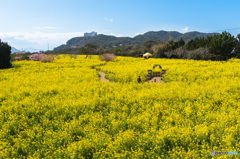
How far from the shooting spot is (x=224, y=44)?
3328 cm

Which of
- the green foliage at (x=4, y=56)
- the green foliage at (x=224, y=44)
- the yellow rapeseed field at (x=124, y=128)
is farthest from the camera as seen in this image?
the green foliage at (x=224, y=44)

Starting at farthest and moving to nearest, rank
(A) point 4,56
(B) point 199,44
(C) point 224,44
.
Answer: (B) point 199,44 → (C) point 224,44 → (A) point 4,56

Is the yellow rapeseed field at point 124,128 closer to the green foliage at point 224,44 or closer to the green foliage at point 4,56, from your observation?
the green foliage at point 4,56

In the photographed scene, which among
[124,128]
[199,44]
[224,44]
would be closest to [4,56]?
[124,128]

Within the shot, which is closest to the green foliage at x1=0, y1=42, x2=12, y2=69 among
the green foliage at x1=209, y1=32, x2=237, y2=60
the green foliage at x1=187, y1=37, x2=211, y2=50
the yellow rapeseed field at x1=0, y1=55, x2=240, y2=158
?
the yellow rapeseed field at x1=0, y1=55, x2=240, y2=158

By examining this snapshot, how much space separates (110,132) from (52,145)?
8.53 ft

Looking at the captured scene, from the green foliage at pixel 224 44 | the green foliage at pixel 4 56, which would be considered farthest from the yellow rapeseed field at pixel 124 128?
the green foliage at pixel 224 44

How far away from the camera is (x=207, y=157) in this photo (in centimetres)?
472

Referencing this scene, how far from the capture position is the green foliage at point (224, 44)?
33.4 metres

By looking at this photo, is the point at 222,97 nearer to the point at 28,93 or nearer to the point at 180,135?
the point at 180,135

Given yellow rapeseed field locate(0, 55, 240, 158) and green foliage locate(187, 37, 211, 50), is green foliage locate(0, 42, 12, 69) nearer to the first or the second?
yellow rapeseed field locate(0, 55, 240, 158)

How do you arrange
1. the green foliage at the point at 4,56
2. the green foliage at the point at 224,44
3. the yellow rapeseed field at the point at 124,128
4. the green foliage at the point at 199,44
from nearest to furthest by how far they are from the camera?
the yellow rapeseed field at the point at 124,128 → the green foliage at the point at 4,56 → the green foliage at the point at 224,44 → the green foliage at the point at 199,44

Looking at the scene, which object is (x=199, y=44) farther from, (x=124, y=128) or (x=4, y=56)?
(x=4, y=56)

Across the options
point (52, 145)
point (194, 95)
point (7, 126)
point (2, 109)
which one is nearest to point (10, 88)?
point (2, 109)
